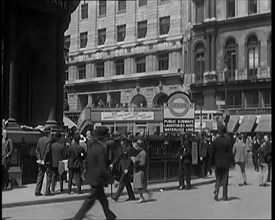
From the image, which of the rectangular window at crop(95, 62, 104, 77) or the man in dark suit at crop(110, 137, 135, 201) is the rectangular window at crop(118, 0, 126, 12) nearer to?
the rectangular window at crop(95, 62, 104, 77)

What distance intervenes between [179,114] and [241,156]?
4913mm

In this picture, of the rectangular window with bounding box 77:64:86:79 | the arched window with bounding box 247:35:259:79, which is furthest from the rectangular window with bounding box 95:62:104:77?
the arched window with bounding box 247:35:259:79

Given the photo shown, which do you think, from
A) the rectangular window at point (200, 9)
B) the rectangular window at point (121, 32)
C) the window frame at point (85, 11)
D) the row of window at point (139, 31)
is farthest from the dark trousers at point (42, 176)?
the rectangular window at point (121, 32)

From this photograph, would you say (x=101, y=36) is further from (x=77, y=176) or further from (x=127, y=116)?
(x=77, y=176)

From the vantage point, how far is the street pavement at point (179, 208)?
10523 mm

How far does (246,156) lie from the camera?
14.9m

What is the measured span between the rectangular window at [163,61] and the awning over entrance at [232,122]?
33.9 m

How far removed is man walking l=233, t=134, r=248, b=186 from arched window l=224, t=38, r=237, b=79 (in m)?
2.73

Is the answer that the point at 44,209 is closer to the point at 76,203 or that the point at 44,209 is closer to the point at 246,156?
the point at 76,203

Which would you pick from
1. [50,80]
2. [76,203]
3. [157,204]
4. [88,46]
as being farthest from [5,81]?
[88,46]

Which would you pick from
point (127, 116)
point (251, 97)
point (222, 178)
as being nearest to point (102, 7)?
point (127, 116)

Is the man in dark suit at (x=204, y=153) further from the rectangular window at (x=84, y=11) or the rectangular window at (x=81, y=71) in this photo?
the rectangular window at (x=84, y=11)

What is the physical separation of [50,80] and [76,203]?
747 cm

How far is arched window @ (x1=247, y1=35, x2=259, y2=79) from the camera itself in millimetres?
17219
